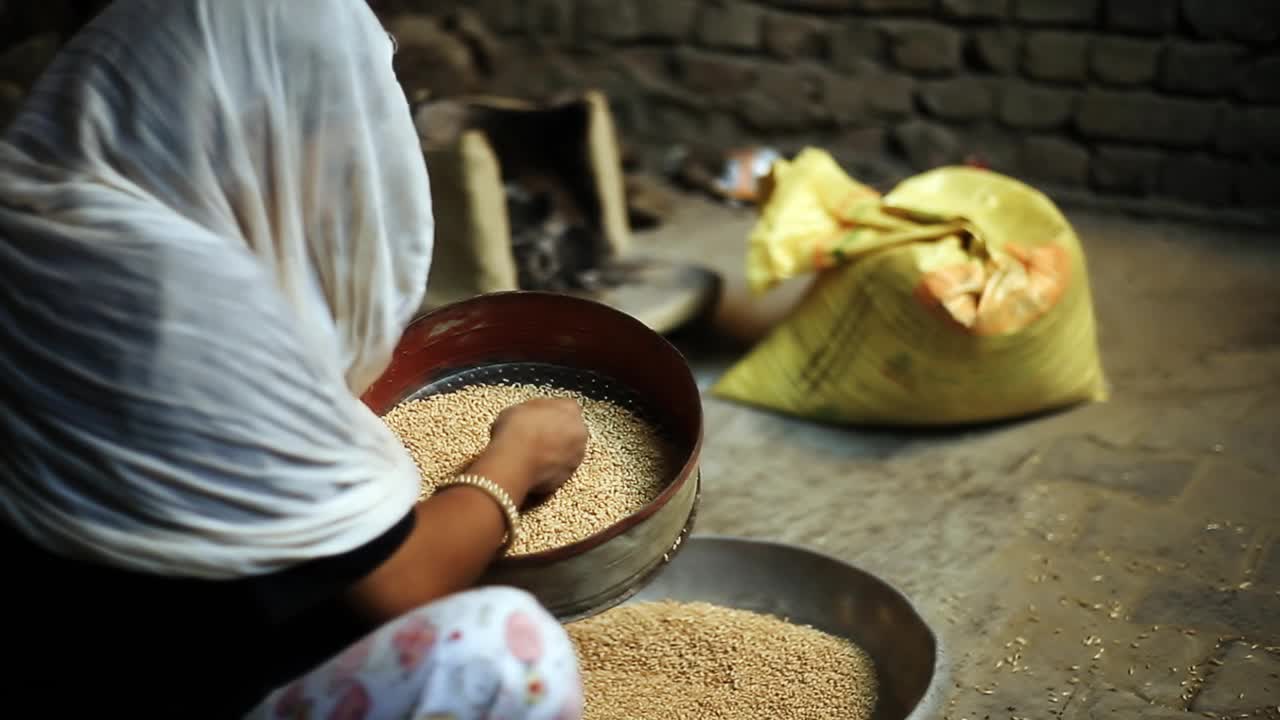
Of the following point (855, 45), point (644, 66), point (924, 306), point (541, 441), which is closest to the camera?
point (541, 441)

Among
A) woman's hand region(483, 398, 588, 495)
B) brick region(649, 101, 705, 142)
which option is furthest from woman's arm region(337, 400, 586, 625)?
brick region(649, 101, 705, 142)

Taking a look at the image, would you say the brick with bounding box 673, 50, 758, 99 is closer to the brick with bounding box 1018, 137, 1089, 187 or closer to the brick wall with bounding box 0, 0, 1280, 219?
the brick wall with bounding box 0, 0, 1280, 219

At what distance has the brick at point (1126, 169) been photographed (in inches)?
169

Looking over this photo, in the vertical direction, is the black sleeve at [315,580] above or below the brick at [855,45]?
above

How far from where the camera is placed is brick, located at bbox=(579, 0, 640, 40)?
16.2ft

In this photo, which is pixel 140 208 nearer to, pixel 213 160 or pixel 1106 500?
pixel 213 160

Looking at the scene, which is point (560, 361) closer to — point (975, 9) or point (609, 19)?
point (975, 9)

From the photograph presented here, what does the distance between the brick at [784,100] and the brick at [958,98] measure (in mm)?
407

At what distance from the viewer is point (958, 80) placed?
448 cm

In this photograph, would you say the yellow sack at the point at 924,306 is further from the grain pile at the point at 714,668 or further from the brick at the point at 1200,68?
the brick at the point at 1200,68

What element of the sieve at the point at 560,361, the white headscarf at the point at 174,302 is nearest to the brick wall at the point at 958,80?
the sieve at the point at 560,361

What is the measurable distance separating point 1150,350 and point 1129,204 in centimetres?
108

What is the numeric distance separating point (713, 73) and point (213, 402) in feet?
12.5

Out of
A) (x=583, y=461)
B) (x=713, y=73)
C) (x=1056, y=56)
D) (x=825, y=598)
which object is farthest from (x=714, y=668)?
(x=713, y=73)
